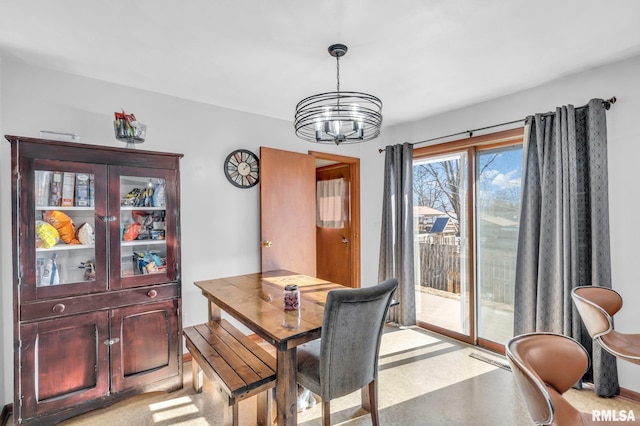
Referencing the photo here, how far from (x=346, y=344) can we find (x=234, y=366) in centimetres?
69

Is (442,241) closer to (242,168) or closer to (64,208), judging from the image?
(242,168)

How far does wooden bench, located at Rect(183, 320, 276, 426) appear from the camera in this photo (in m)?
1.72

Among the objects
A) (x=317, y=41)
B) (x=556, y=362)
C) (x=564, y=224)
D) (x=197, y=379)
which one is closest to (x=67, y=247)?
(x=197, y=379)

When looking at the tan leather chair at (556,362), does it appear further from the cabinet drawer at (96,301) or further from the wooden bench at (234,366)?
the cabinet drawer at (96,301)

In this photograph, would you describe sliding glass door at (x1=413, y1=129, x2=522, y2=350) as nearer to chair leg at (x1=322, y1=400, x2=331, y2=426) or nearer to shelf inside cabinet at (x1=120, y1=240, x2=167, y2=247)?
chair leg at (x1=322, y1=400, x2=331, y2=426)

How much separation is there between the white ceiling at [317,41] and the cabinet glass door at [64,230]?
81 cm

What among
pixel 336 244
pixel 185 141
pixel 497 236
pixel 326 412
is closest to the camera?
pixel 326 412

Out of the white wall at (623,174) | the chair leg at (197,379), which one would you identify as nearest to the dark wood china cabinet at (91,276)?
the chair leg at (197,379)

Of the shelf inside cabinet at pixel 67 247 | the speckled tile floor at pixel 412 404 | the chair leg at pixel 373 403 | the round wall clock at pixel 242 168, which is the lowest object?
the speckled tile floor at pixel 412 404

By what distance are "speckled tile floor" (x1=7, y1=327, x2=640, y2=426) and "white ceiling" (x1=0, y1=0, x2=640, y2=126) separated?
242 cm

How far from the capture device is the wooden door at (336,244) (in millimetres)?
4641

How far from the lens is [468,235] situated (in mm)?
3311

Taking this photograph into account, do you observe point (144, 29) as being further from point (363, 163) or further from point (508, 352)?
point (363, 163)

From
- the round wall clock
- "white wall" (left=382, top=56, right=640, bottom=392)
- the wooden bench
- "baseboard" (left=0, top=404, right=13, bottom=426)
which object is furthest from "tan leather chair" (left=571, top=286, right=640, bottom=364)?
"baseboard" (left=0, top=404, right=13, bottom=426)
